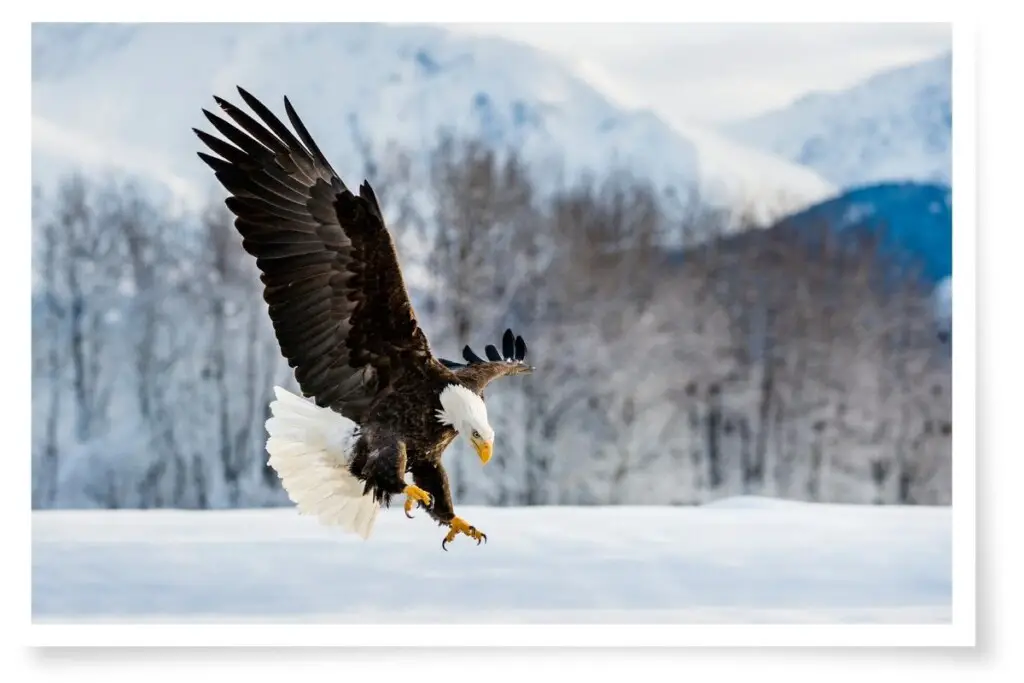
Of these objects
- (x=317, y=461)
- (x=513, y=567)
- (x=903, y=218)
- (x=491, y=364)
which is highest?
(x=903, y=218)

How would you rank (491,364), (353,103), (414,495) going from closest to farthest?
(414,495) → (491,364) → (353,103)

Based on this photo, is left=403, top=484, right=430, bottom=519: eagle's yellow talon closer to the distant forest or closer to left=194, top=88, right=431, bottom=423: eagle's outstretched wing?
left=194, top=88, right=431, bottom=423: eagle's outstretched wing

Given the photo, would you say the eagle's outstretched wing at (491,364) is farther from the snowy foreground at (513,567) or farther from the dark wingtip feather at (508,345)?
the snowy foreground at (513,567)

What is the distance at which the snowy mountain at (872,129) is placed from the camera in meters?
3.47

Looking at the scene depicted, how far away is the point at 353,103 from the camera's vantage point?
3525 millimetres

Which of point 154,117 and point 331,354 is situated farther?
point 154,117

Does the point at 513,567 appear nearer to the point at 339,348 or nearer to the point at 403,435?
the point at 403,435

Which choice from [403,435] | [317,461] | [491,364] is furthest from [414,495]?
[491,364]

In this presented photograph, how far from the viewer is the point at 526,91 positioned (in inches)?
138

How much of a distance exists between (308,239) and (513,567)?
37.3 inches
